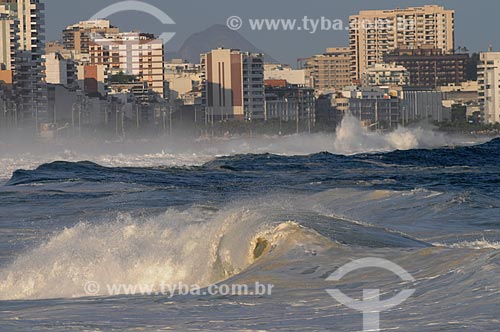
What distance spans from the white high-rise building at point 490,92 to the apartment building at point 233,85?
105ft

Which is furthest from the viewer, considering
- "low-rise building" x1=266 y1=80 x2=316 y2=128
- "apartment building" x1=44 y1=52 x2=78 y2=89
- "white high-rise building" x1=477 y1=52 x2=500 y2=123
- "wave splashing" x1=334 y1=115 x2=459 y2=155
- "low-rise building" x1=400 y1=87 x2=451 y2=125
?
"low-rise building" x1=400 y1=87 x2=451 y2=125

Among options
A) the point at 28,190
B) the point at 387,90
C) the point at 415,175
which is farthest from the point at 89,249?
the point at 387,90

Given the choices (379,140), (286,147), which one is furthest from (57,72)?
(286,147)

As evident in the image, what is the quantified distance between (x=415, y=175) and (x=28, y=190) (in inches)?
618

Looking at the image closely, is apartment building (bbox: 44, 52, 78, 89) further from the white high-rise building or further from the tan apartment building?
the white high-rise building

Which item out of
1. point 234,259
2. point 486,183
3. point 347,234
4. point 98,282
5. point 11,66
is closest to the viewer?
point 98,282

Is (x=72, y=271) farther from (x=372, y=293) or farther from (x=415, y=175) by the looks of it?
(x=415, y=175)

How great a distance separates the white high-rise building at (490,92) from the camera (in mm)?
172125

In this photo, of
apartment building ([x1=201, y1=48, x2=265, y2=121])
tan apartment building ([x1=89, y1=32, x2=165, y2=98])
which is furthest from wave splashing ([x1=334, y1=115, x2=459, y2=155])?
tan apartment building ([x1=89, y1=32, x2=165, y2=98])

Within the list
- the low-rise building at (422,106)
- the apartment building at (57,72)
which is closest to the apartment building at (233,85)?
the apartment building at (57,72)

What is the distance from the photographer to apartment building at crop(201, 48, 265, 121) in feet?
531

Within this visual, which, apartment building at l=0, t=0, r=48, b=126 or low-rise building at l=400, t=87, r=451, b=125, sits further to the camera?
low-rise building at l=400, t=87, r=451, b=125

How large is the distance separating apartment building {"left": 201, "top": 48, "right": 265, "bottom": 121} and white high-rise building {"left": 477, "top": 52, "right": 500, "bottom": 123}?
3197cm

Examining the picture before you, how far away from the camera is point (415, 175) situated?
42781 mm
